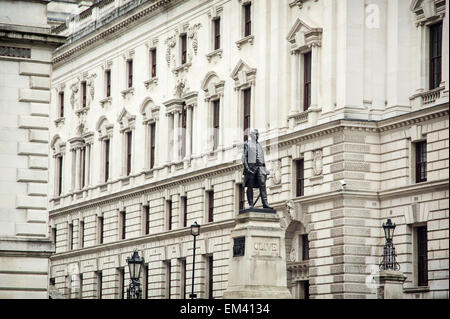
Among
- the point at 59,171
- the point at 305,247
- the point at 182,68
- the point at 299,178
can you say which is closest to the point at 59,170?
the point at 59,171

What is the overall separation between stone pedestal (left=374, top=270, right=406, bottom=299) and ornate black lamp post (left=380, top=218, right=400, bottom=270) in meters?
1.83

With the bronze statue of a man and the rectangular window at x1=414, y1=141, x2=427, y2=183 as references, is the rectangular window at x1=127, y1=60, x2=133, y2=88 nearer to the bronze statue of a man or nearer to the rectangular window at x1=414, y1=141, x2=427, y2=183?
the rectangular window at x1=414, y1=141, x2=427, y2=183

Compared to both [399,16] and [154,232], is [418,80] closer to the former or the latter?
[399,16]

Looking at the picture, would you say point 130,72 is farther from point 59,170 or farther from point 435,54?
point 435,54

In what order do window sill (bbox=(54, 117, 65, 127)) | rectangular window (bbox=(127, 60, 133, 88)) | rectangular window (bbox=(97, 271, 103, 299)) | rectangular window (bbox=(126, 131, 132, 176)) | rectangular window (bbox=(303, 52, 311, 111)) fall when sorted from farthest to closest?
1. window sill (bbox=(54, 117, 65, 127))
2. rectangular window (bbox=(97, 271, 103, 299))
3. rectangular window (bbox=(127, 60, 133, 88))
4. rectangular window (bbox=(126, 131, 132, 176))
5. rectangular window (bbox=(303, 52, 311, 111))

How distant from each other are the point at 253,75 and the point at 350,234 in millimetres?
12316

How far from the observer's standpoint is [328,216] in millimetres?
62312

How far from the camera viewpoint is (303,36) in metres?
65.5

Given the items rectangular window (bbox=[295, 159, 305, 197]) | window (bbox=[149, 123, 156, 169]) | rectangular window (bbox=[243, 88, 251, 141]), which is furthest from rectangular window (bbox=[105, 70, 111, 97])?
rectangular window (bbox=[295, 159, 305, 197])

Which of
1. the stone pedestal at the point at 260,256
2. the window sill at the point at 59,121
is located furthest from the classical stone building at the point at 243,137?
the stone pedestal at the point at 260,256

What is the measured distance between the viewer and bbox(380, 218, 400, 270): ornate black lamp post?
182ft

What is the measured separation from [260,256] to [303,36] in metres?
18.5
